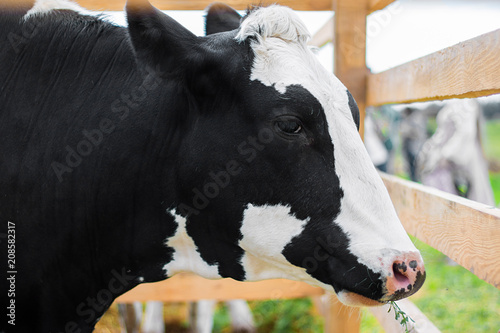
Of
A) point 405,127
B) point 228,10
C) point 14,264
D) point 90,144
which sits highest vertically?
point 405,127

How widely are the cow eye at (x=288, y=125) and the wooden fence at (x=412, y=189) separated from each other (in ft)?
2.09

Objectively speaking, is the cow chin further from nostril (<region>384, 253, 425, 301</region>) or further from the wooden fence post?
the wooden fence post

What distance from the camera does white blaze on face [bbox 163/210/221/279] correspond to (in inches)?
69.4

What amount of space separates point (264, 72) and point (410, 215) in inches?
46.9

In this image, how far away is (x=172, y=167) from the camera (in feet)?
5.64

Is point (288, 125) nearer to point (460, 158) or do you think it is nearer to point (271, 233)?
point (271, 233)

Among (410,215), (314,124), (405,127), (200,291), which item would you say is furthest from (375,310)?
(405,127)

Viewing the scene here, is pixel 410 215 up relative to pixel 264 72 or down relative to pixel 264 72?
down

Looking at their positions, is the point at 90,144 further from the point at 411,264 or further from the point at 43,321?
the point at 411,264

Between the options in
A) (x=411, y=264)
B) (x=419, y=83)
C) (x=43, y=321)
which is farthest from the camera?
(x=419, y=83)

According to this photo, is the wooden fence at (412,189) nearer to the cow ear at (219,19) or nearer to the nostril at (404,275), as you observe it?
the nostril at (404,275)

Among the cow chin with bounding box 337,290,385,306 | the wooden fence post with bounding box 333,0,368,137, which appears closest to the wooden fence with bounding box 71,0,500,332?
the wooden fence post with bounding box 333,0,368,137

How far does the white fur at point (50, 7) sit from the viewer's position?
73.1 inches

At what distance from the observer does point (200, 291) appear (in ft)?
10.5
